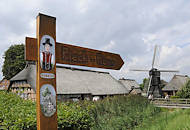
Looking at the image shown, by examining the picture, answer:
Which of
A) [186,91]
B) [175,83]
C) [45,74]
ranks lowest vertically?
[186,91]

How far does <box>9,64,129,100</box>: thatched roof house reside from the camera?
19203 millimetres

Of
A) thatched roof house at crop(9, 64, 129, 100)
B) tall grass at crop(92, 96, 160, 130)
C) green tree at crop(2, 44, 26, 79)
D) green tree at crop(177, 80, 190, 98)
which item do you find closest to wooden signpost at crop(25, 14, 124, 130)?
tall grass at crop(92, 96, 160, 130)

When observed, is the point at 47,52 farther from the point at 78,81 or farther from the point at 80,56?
the point at 78,81

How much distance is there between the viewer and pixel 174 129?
3053 mm

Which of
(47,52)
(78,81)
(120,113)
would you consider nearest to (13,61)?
(78,81)

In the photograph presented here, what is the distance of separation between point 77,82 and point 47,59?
19.2m

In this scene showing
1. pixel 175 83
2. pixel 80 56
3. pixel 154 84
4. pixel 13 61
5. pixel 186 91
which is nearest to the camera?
pixel 80 56

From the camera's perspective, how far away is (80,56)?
10.9ft

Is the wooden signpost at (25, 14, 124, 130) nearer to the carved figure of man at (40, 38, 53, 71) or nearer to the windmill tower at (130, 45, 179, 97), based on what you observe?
the carved figure of man at (40, 38, 53, 71)

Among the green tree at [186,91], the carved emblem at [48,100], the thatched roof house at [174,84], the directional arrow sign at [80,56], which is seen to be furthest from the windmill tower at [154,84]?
the carved emblem at [48,100]

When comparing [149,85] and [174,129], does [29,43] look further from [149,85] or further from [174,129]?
[149,85]

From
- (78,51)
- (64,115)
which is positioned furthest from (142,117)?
(78,51)

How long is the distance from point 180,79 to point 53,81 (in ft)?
141

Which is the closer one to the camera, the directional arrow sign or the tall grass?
the directional arrow sign
